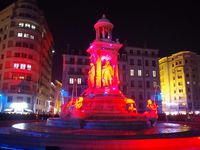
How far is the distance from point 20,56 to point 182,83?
81581 mm

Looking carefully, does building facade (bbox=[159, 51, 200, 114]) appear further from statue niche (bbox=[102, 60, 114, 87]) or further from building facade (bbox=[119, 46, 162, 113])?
statue niche (bbox=[102, 60, 114, 87])

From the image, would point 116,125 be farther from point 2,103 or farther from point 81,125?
point 2,103

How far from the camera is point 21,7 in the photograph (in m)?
71.6

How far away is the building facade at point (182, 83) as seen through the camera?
107 meters

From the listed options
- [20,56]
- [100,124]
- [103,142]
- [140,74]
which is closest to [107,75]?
[100,124]

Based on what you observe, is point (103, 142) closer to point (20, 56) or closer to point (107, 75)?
point (107, 75)

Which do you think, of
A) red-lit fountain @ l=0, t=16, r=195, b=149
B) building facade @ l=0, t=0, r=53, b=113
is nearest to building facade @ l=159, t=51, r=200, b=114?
building facade @ l=0, t=0, r=53, b=113

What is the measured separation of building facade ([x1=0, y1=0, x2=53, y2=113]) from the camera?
6381cm

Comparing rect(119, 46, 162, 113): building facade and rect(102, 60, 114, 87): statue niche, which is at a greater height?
rect(119, 46, 162, 113): building facade

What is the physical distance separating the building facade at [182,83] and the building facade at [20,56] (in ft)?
231

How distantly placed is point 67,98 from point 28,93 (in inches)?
472

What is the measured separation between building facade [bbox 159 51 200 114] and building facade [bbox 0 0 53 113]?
70.3 meters

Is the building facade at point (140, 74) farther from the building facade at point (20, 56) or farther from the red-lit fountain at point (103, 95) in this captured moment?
the red-lit fountain at point (103, 95)

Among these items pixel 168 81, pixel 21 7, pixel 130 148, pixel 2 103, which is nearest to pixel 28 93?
pixel 2 103
